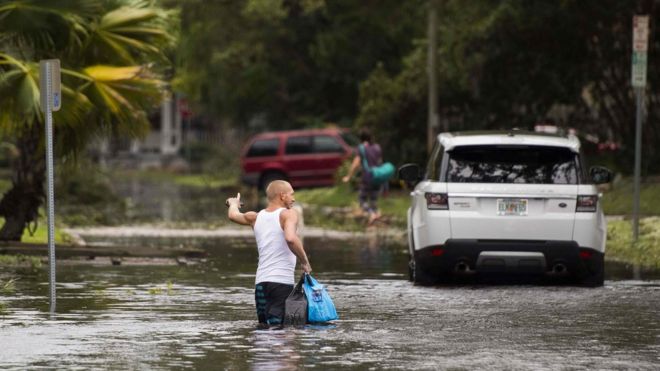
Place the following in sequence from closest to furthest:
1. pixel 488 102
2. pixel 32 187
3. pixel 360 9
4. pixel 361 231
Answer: pixel 32 187 → pixel 361 231 → pixel 488 102 → pixel 360 9

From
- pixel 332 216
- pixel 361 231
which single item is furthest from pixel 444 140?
pixel 332 216

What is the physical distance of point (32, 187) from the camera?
23812 millimetres

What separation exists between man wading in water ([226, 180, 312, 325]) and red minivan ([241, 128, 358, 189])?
3183cm

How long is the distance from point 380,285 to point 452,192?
A: 1.42 metres

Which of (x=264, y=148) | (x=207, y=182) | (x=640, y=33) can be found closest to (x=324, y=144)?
(x=264, y=148)

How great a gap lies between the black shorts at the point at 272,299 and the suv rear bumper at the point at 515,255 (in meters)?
4.28

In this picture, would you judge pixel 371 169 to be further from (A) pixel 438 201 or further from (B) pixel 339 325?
(B) pixel 339 325

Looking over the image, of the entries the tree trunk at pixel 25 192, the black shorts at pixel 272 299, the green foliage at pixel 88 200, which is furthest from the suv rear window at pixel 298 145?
the black shorts at pixel 272 299

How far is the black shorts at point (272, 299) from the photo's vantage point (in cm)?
1440

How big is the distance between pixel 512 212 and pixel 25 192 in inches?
321

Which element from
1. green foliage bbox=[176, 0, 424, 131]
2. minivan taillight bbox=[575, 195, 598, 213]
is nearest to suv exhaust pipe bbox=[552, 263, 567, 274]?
minivan taillight bbox=[575, 195, 598, 213]

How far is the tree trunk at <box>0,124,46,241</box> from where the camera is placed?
77.7ft

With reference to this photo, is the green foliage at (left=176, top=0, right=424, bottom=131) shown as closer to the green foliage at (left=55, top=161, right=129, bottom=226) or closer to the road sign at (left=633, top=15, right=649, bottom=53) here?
the green foliage at (left=55, top=161, right=129, bottom=226)

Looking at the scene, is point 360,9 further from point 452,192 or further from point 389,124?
point 452,192
